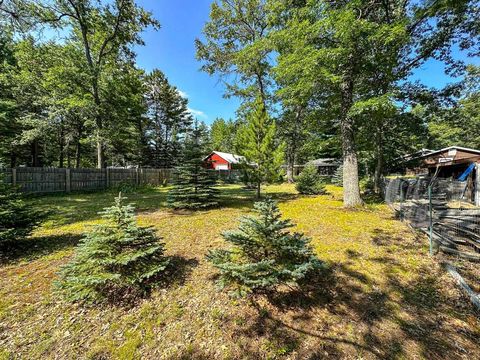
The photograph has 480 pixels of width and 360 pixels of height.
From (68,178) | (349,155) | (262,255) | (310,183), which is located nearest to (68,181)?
(68,178)

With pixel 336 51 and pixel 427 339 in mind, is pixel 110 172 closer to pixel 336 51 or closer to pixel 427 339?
pixel 336 51

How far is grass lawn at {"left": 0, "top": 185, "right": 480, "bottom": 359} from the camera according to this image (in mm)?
2080

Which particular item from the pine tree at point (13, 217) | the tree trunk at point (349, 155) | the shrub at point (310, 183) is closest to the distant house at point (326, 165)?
the shrub at point (310, 183)

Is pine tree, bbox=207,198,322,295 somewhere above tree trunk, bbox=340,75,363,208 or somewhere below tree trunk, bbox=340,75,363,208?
below

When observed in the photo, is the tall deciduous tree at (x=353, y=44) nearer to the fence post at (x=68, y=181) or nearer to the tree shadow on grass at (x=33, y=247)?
the tree shadow on grass at (x=33, y=247)

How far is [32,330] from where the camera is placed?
227 cm

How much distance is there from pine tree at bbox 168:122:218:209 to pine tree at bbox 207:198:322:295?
5258 mm

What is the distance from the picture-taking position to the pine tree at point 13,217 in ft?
A: 12.1

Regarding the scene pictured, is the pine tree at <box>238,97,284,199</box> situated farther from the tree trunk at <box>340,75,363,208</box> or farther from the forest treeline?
the tree trunk at <box>340,75,363,208</box>

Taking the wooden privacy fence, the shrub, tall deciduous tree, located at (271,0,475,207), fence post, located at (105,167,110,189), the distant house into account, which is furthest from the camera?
the distant house

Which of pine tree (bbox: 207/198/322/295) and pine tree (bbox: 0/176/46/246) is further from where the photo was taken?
pine tree (bbox: 0/176/46/246)

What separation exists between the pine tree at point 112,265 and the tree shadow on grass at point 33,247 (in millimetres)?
1678

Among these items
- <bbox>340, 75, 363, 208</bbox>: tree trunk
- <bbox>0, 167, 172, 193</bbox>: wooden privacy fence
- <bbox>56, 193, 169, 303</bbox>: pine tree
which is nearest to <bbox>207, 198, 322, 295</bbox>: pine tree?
<bbox>56, 193, 169, 303</bbox>: pine tree

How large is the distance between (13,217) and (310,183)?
12.5 m
